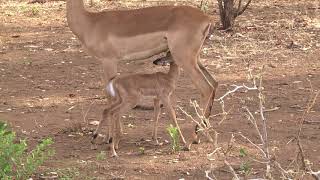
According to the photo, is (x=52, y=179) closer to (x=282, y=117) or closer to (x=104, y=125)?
(x=104, y=125)

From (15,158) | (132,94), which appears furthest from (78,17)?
(15,158)

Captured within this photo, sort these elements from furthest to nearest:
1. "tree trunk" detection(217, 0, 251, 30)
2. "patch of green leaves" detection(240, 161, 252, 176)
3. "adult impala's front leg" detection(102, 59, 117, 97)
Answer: "tree trunk" detection(217, 0, 251, 30) → "adult impala's front leg" detection(102, 59, 117, 97) → "patch of green leaves" detection(240, 161, 252, 176)

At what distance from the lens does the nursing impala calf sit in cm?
655

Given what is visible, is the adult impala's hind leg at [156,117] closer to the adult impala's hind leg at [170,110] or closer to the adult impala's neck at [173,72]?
the adult impala's hind leg at [170,110]

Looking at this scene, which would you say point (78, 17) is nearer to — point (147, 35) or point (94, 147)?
point (147, 35)

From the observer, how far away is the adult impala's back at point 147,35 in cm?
696

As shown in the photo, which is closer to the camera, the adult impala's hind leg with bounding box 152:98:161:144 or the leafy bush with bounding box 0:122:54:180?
the leafy bush with bounding box 0:122:54:180

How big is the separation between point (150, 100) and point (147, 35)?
26.8 inches

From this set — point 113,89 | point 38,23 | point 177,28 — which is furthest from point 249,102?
point 38,23

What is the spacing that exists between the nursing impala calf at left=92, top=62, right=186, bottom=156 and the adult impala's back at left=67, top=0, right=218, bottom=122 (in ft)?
0.86

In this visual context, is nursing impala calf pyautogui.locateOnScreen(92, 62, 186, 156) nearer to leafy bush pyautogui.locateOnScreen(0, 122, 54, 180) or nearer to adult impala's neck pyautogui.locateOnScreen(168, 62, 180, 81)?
adult impala's neck pyautogui.locateOnScreen(168, 62, 180, 81)

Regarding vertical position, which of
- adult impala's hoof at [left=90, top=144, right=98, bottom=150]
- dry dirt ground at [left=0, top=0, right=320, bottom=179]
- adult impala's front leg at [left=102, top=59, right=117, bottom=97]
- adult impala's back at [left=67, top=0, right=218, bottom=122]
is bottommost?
dry dirt ground at [left=0, top=0, right=320, bottom=179]

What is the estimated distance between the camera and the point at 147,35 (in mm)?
7238

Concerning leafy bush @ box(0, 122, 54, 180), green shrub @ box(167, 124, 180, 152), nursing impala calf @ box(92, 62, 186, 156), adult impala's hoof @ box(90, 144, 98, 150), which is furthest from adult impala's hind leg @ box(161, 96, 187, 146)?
leafy bush @ box(0, 122, 54, 180)
